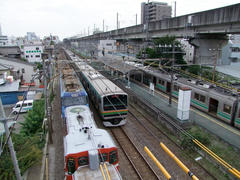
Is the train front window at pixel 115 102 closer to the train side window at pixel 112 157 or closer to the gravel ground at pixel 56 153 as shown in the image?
the gravel ground at pixel 56 153

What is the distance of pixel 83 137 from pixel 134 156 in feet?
14.4

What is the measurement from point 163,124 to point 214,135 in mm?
3576

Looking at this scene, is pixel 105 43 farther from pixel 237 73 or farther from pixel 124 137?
pixel 124 137

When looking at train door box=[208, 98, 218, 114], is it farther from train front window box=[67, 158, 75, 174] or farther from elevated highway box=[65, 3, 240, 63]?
train front window box=[67, 158, 75, 174]

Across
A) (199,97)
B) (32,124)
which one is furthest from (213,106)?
(32,124)

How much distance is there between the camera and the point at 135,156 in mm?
11086

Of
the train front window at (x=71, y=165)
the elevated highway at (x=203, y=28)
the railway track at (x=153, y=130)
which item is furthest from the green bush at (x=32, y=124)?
the elevated highway at (x=203, y=28)

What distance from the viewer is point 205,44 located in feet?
84.3

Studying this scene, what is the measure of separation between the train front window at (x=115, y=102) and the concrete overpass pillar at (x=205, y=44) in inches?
610

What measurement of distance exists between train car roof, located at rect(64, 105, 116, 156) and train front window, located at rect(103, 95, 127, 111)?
12.2ft

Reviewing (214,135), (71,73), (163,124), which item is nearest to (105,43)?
(71,73)

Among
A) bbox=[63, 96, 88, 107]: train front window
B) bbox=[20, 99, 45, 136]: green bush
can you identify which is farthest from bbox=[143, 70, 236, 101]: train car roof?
bbox=[20, 99, 45, 136]: green bush

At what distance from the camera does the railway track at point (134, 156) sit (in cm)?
956

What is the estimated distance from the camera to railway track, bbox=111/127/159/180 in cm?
956
